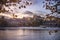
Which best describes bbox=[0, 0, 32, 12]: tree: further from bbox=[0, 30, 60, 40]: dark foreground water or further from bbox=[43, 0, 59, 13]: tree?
bbox=[0, 30, 60, 40]: dark foreground water

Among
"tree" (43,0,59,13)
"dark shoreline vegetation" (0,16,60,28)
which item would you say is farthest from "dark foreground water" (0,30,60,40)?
"tree" (43,0,59,13)

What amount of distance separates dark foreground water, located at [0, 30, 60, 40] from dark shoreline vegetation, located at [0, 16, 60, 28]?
98mm

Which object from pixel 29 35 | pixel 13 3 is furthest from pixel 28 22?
pixel 13 3

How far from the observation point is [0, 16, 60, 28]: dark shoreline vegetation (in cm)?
221

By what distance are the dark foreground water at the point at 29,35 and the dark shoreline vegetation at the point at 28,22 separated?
0.32 feet

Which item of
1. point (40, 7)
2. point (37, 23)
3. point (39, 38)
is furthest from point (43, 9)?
point (39, 38)

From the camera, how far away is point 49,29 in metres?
2.21

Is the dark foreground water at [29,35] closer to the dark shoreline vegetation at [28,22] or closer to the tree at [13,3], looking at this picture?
the dark shoreline vegetation at [28,22]

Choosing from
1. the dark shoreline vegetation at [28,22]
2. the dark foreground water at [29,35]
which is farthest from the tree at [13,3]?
the dark foreground water at [29,35]

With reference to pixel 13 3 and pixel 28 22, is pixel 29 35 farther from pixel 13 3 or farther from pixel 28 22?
pixel 13 3

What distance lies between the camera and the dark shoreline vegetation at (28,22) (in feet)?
7.25

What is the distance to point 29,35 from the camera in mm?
2189

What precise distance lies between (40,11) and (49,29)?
1.06 ft

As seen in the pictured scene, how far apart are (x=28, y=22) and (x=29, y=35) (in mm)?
211
